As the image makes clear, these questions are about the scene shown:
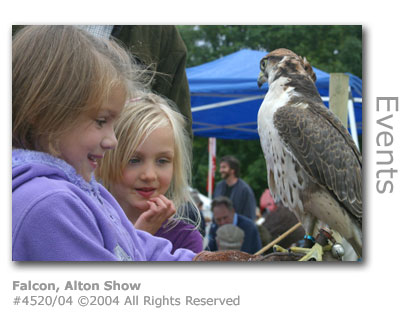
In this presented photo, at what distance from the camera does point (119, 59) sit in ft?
4.05

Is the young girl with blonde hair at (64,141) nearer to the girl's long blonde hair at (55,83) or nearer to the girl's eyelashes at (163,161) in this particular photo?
the girl's long blonde hair at (55,83)

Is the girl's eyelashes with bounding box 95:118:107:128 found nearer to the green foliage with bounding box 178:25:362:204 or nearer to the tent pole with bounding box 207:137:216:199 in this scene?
the green foliage with bounding box 178:25:362:204

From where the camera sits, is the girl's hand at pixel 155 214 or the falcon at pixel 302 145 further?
the girl's hand at pixel 155 214

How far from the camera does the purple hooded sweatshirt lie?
3.38ft

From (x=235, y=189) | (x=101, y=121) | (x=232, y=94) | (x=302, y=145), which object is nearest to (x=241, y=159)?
(x=232, y=94)

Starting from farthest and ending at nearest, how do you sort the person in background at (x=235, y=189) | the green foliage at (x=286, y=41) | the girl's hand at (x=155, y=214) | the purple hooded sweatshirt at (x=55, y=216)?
the person in background at (x=235, y=189) < the green foliage at (x=286, y=41) < the girl's hand at (x=155, y=214) < the purple hooded sweatshirt at (x=55, y=216)

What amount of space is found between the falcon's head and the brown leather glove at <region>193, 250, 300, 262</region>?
0.49m

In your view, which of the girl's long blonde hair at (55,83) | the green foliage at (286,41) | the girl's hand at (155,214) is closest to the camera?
the girl's long blonde hair at (55,83)

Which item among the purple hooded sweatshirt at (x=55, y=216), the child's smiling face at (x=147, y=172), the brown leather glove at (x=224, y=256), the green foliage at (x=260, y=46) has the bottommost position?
the brown leather glove at (x=224, y=256)

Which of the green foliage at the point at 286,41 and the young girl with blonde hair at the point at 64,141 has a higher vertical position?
the green foliage at the point at 286,41

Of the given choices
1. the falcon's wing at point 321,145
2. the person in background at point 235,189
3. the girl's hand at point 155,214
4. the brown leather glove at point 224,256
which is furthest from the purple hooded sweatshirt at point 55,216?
the person in background at point 235,189

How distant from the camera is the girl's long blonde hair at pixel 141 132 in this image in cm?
147

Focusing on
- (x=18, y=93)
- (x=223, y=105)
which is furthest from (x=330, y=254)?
(x=18, y=93)
